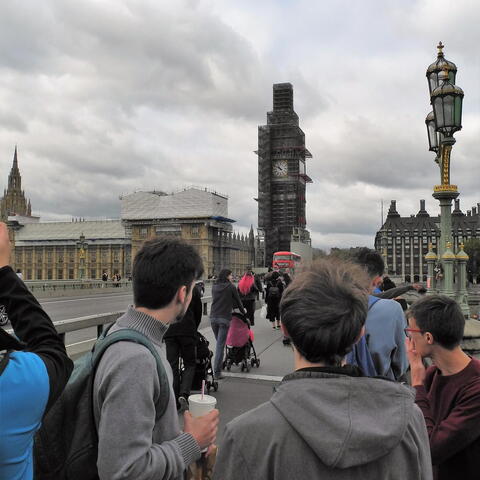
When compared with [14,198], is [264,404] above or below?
below

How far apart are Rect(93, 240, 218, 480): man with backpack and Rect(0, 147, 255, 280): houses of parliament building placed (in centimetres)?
10182

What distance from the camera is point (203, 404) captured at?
2182 mm

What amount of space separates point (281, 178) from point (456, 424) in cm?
11155

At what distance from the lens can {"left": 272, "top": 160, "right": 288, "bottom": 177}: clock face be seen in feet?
368

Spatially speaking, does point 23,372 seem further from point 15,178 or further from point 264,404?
point 15,178

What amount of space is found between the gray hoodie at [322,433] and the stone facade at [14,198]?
468 ft

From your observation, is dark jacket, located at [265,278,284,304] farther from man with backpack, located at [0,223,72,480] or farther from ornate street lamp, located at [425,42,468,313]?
man with backpack, located at [0,223,72,480]

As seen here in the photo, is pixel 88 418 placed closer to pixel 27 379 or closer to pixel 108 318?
pixel 27 379

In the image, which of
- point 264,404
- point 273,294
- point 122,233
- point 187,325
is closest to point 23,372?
point 264,404

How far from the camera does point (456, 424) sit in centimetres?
220

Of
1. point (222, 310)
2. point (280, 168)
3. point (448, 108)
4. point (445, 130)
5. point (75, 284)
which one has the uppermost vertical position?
point (280, 168)

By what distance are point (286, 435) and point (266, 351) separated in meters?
8.68

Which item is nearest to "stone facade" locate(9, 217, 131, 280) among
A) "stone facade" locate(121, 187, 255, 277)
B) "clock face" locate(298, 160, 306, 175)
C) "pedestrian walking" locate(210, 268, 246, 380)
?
"stone facade" locate(121, 187, 255, 277)

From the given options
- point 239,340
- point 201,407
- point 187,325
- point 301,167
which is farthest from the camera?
point 301,167
